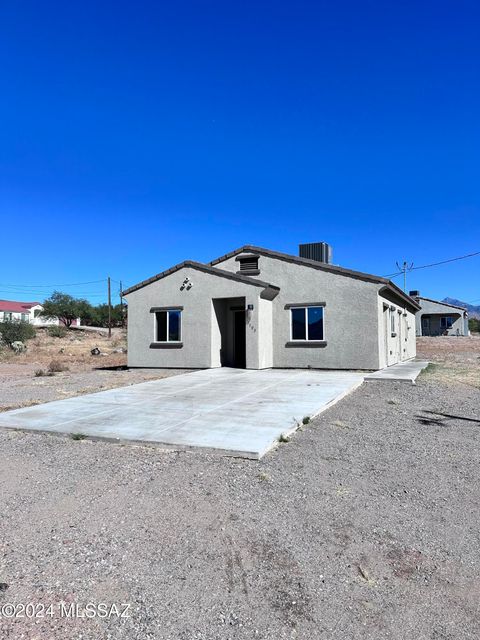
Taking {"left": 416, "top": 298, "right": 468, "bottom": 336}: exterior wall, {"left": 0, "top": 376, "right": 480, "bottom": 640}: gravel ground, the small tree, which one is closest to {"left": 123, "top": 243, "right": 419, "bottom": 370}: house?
{"left": 0, "top": 376, "right": 480, "bottom": 640}: gravel ground

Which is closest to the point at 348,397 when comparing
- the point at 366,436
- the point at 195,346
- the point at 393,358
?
the point at 366,436

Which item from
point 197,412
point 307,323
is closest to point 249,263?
point 307,323

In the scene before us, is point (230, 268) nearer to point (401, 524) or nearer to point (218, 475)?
point (218, 475)

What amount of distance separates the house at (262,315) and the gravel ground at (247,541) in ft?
31.3

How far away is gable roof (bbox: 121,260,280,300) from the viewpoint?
603 inches

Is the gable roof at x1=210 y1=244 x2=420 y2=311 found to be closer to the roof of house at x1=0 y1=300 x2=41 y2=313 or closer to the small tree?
the small tree

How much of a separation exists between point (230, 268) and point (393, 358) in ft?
25.6

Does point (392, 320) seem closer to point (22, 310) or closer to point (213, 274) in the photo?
point (213, 274)

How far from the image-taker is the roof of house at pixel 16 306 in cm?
8325

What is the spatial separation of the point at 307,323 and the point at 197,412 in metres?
8.91

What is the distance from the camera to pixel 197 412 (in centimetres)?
771

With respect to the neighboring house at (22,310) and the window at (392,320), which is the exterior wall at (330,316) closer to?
the window at (392,320)

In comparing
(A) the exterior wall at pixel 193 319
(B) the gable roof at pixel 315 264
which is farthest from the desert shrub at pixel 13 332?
(B) the gable roof at pixel 315 264

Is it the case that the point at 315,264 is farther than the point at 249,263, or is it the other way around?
the point at 249,263
